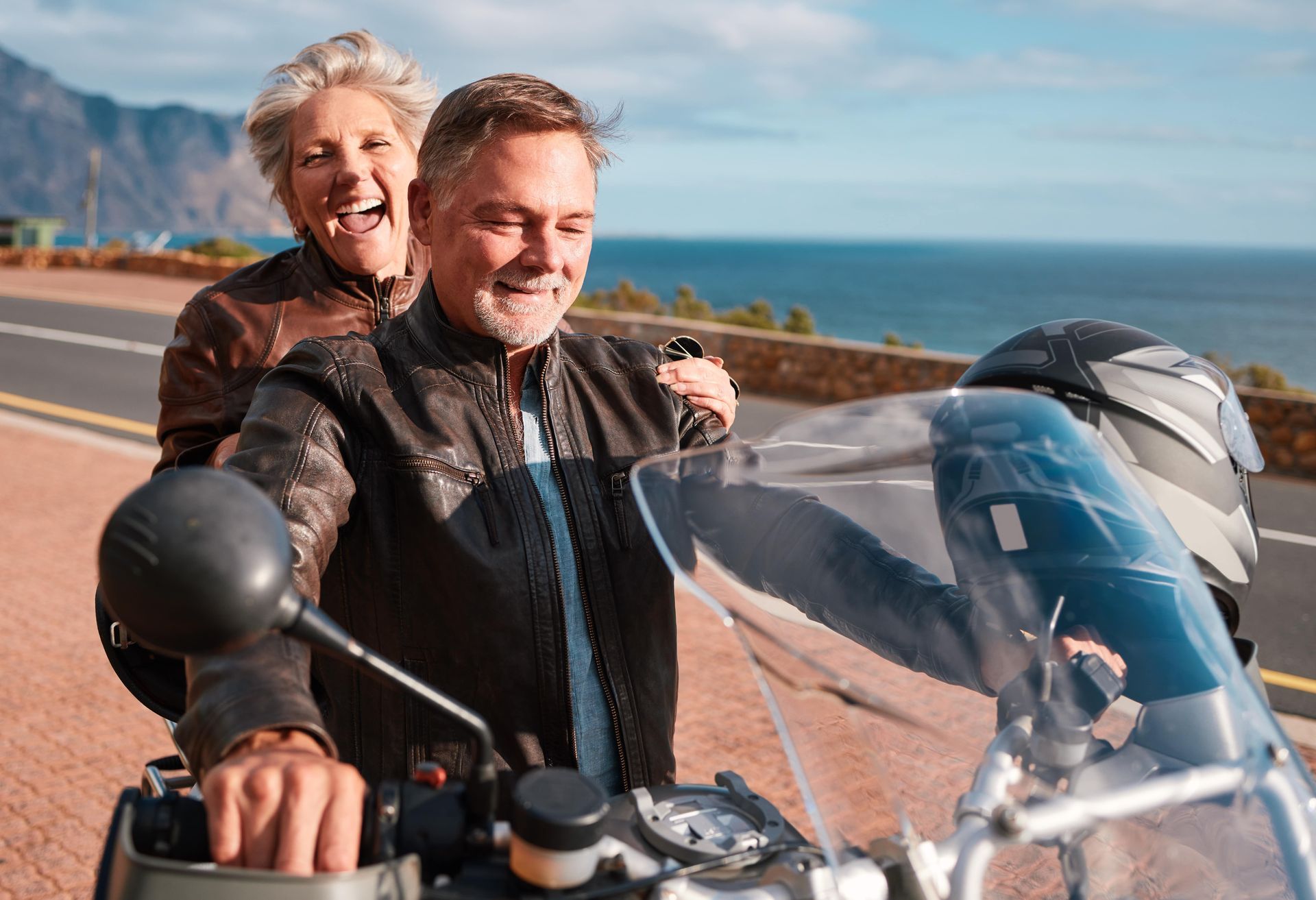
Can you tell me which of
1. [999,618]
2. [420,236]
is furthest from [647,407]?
[999,618]

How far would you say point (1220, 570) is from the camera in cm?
185

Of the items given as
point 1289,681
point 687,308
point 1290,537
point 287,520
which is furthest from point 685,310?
point 287,520

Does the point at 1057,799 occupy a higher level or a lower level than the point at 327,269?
lower

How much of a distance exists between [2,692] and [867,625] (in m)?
4.51

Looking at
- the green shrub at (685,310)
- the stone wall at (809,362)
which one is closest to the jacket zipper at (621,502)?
the stone wall at (809,362)

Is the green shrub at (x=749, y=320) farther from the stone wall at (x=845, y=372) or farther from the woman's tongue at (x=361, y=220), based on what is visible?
the woman's tongue at (x=361, y=220)

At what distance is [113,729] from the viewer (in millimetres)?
4629

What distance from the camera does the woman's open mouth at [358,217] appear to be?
3045 millimetres

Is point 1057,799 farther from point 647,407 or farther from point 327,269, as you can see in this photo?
point 327,269

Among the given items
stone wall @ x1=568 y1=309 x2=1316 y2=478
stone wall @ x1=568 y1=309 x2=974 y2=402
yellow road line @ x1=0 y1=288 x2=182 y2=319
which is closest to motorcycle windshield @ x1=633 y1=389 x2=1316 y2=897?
stone wall @ x1=568 y1=309 x2=1316 y2=478

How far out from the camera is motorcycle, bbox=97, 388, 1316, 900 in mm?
1000

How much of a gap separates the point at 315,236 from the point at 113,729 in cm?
253

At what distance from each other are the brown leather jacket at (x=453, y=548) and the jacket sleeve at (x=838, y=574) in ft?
1.47

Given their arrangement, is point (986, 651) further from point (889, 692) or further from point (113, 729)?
point (113, 729)
